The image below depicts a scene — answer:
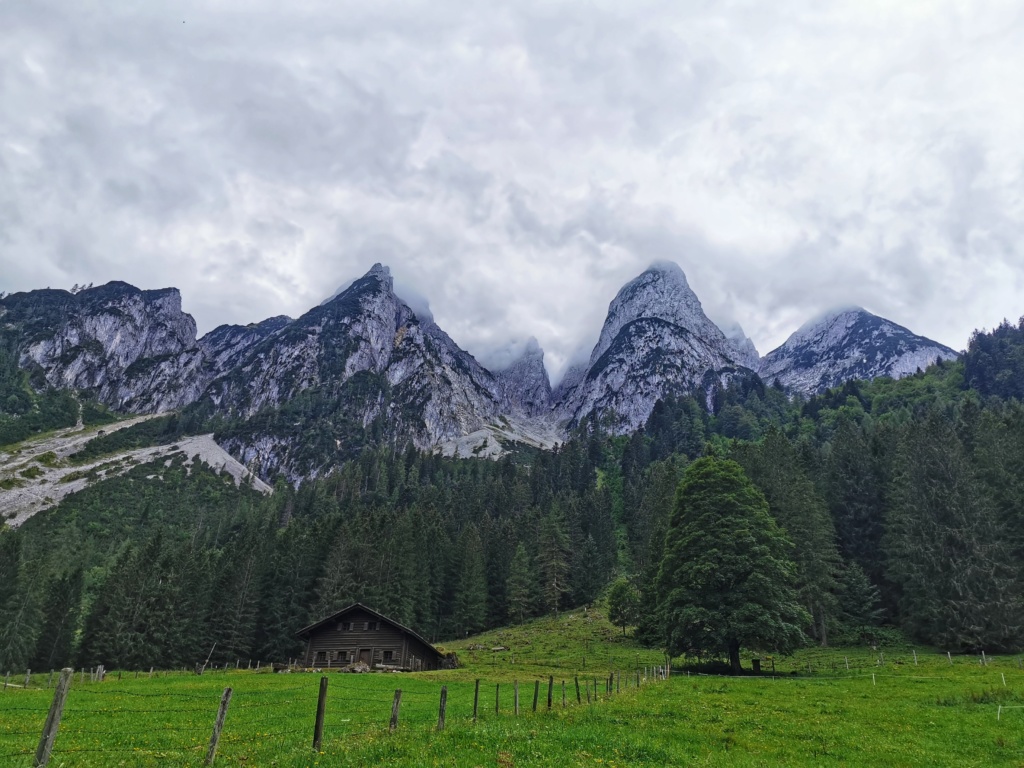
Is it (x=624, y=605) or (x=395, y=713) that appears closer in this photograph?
(x=395, y=713)

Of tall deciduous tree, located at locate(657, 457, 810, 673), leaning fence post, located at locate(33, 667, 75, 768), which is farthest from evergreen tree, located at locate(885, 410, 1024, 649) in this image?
leaning fence post, located at locate(33, 667, 75, 768)

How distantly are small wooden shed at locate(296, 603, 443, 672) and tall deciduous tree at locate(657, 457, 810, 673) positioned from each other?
30791 mm

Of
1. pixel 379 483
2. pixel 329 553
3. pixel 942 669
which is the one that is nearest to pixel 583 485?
pixel 379 483

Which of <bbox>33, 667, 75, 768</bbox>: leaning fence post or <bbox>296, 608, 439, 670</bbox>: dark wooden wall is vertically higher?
<bbox>33, 667, 75, 768</bbox>: leaning fence post

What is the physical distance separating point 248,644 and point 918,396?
189 meters

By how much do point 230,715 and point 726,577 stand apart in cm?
3672

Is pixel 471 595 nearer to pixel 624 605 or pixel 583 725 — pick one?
pixel 624 605

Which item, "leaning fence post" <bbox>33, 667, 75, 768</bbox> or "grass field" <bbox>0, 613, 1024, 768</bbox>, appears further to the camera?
"grass field" <bbox>0, 613, 1024, 768</bbox>

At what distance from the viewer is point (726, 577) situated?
149 ft

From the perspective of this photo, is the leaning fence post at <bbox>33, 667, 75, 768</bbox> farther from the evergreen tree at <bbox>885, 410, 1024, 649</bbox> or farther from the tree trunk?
the evergreen tree at <bbox>885, 410, 1024, 649</bbox>

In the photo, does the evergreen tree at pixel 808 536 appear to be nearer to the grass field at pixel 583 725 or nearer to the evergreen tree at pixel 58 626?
the grass field at pixel 583 725

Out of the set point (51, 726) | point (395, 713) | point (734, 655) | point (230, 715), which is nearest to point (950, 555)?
point (734, 655)

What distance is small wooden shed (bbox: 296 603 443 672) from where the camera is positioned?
209 feet

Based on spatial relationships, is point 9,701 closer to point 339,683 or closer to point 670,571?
point 339,683
